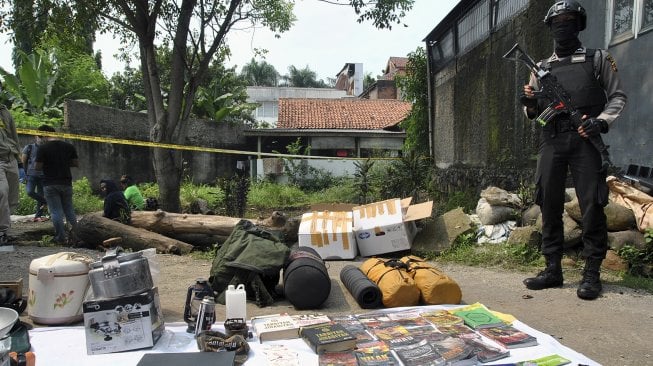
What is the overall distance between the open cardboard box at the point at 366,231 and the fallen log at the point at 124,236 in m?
1.72

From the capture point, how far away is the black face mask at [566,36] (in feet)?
12.9

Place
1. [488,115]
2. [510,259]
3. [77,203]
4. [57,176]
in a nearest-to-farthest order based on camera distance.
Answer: [510,259] < [57,176] < [488,115] < [77,203]

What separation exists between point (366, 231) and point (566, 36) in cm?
308

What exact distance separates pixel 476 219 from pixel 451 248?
1.13 metres

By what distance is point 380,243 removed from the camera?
5918 mm

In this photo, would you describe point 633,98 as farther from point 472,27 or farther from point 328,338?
Answer: point 472,27

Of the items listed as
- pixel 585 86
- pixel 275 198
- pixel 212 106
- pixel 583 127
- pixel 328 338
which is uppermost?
pixel 212 106

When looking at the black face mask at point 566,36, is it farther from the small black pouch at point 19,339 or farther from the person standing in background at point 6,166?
the person standing in background at point 6,166

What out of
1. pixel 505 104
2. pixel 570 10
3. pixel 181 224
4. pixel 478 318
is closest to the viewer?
Result: pixel 478 318

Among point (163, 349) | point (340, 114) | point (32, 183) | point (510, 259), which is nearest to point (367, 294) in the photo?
point (163, 349)

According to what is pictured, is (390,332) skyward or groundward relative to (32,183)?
groundward

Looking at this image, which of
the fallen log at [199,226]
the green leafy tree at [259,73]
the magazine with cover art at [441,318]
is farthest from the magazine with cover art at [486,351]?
the green leafy tree at [259,73]

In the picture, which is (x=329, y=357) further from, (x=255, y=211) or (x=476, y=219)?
(x=255, y=211)

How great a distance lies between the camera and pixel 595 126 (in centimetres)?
371
